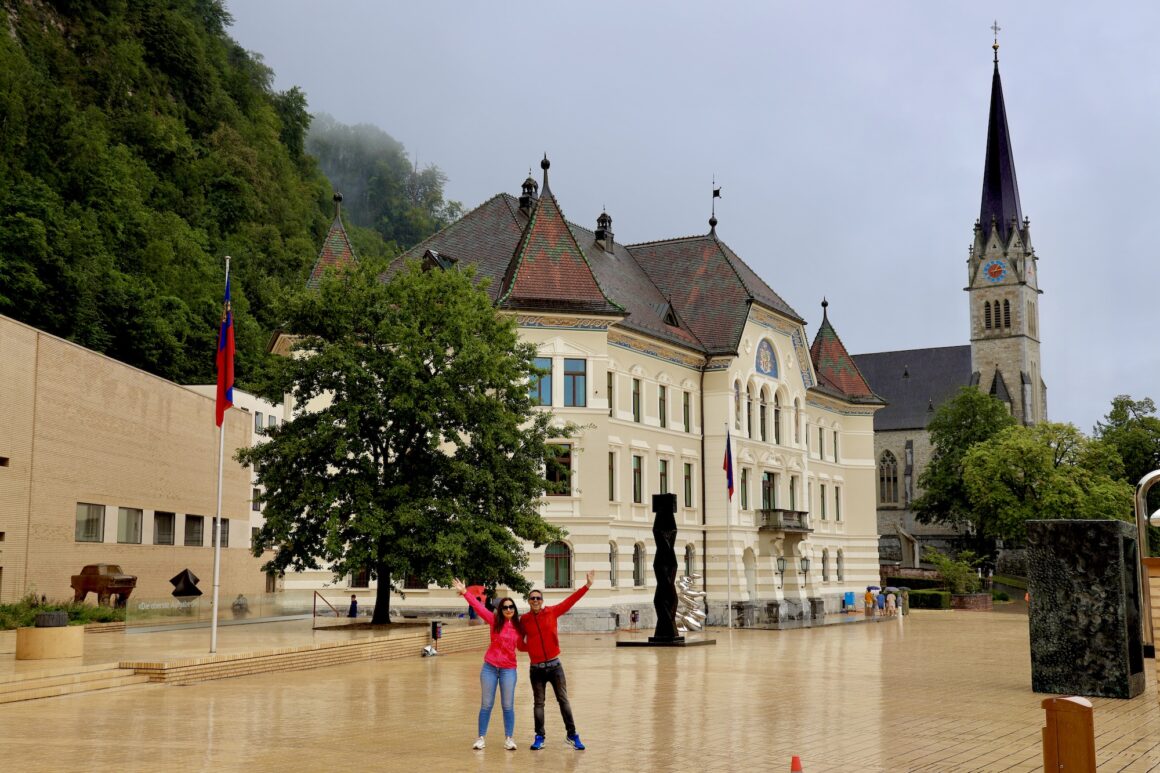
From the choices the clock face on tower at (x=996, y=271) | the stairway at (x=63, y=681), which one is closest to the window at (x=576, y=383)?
the stairway at (x=63, y=681)

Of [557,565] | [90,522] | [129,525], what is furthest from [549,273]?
[129,525]

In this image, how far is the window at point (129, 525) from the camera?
47.9 m

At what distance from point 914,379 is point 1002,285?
11.8 metres

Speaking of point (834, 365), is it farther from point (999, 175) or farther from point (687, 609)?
point (999, 175)

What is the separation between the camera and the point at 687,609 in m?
38.6

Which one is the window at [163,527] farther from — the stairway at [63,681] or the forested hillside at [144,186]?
the stairway at [63,681]

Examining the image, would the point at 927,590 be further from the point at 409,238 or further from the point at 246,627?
the point at 409,238

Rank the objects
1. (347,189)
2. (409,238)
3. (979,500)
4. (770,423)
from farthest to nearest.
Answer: (347,189), (409,238), (979,500), (770,423)

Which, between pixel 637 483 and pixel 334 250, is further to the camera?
pixel 334 250

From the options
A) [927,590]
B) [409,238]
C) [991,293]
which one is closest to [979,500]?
[927,590]

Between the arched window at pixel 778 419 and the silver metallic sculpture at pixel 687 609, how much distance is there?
20.8 meters

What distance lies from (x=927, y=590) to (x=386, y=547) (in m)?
45.8

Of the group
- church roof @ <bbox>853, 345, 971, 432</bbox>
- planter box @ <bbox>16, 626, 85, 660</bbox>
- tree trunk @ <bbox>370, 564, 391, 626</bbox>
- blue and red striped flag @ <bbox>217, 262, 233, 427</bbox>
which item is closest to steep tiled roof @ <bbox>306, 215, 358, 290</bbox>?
tree trunk @ <bbox>370, 564, 391, 626</bbox>

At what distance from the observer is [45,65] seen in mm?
81438
